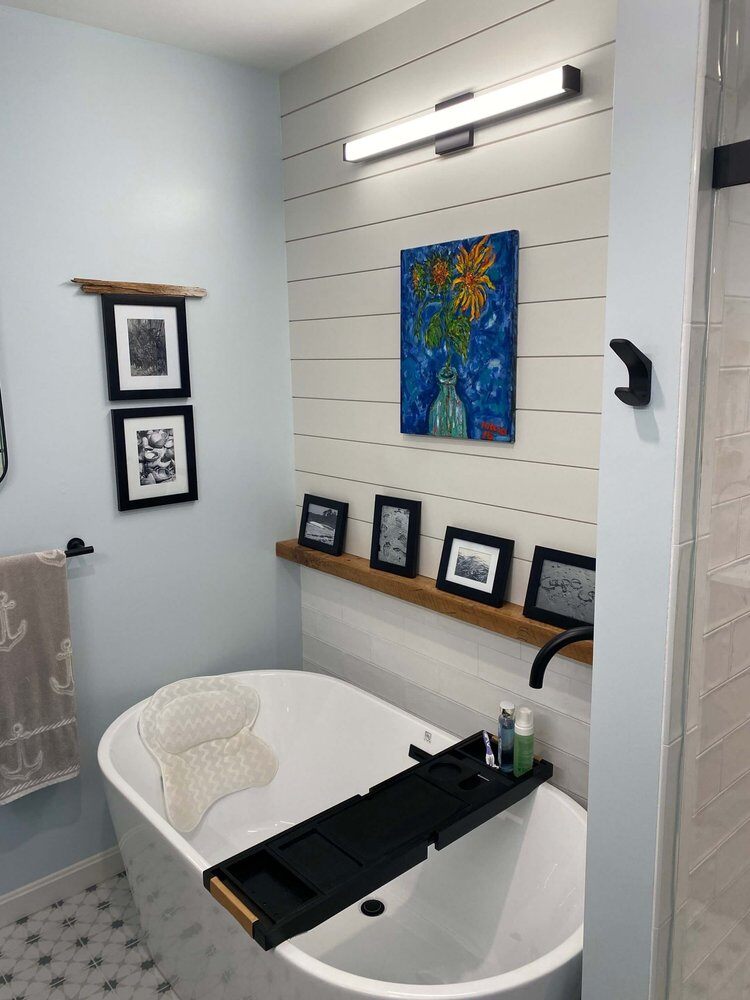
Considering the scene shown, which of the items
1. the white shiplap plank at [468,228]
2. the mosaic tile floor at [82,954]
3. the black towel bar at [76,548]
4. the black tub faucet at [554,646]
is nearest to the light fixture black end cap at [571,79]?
the white shiplap plank at [468,228]

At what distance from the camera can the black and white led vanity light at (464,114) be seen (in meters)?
1.88

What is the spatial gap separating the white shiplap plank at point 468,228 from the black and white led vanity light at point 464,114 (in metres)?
0.20

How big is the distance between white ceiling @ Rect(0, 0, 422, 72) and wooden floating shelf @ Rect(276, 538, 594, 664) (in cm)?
172

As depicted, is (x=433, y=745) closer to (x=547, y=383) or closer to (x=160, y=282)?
(x=547, y=383)

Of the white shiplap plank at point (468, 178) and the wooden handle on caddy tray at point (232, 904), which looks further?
the white shiplap plank at point (468, 178)

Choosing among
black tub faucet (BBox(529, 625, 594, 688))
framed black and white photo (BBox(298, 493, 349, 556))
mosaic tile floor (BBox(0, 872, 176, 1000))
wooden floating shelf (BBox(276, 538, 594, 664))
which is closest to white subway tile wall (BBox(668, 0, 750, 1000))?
black tub faucet (BBox(529, 625, 594, 688))

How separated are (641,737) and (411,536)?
1.39m

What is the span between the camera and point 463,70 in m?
2.17

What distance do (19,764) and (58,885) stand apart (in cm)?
53

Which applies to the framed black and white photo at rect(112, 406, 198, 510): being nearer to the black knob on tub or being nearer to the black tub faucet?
the black knob on tub

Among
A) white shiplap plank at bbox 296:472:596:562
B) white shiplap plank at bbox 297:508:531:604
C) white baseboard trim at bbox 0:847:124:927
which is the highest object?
white shiplap plank at bbox 296:472:596:562

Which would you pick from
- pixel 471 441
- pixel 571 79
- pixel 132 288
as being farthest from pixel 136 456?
pixel 571 79

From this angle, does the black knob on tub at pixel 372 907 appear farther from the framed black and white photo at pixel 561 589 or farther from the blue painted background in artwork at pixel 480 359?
the blue painted background in artwork at pixel 480 359

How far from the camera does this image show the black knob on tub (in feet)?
7.57
